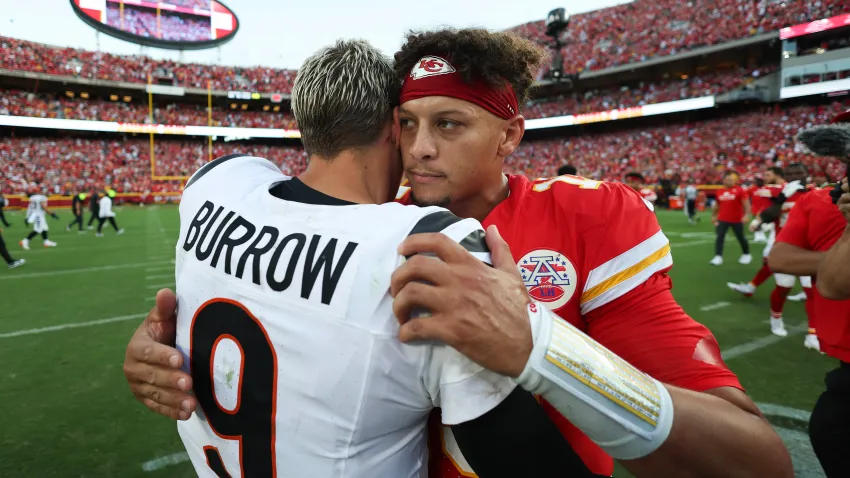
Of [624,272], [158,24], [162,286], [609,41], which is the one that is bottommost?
[162,286]

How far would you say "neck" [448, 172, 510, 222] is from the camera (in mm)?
2053

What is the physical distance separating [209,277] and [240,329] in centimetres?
19

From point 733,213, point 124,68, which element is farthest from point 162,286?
point 124,68

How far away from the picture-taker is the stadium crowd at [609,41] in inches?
1117

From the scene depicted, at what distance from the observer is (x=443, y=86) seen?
182cm

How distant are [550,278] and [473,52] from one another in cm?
89

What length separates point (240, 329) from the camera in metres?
1.17

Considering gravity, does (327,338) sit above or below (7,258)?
above

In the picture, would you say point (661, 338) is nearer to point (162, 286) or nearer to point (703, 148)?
point (162, 286)

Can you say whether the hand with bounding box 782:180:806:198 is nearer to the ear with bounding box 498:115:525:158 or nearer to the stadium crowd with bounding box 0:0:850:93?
the ear with bounding box 498:115:525:158

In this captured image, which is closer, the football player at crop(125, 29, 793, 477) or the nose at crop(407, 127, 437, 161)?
the football player at crop(125, 29, 793, 477)

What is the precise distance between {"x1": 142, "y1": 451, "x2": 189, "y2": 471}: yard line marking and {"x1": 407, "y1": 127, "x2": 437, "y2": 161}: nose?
252 cm

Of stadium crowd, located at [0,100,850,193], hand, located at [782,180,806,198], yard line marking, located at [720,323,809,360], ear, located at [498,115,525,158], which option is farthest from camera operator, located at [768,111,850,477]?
stadium crowd, located at [0,100,850,193]

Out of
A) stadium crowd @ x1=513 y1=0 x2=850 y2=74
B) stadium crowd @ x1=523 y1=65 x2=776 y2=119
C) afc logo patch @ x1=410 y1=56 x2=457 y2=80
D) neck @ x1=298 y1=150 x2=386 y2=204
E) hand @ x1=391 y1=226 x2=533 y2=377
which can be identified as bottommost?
hand @ x1=391 y1=226 x2=533 y2=377
